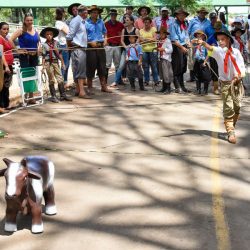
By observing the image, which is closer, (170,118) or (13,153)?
(13,153)

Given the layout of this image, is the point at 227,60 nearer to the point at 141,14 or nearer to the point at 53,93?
the point at 53,93

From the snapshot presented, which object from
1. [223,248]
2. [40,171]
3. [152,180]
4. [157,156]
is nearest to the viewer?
[223,248]

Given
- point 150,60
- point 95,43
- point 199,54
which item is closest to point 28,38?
point 95,43

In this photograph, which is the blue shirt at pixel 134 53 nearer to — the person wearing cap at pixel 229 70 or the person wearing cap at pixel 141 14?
the person wearing cap at pixel 141 14

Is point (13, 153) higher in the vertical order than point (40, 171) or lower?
lower

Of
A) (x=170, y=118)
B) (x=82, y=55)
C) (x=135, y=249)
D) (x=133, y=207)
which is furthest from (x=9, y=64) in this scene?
(x=135, y=249)

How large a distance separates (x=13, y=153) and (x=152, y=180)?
2229mm

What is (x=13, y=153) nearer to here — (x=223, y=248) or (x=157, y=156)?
(x=157, y=156)

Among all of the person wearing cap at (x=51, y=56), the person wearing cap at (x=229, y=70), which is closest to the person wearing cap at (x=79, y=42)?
the person wearing cap at (x=51, y=56)

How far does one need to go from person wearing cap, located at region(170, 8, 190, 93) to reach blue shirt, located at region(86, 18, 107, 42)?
1678 millimetres

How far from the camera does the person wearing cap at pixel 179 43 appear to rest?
1205cm

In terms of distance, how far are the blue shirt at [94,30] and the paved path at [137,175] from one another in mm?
Result: 1840

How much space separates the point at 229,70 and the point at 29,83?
14.9 ft

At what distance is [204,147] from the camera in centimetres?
750
